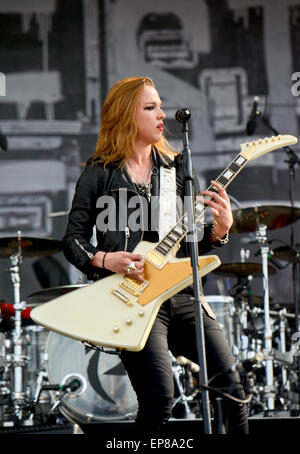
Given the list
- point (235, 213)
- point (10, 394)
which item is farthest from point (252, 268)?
point (10, 394)

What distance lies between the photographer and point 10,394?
5129mm

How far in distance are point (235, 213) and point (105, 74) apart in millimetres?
2412

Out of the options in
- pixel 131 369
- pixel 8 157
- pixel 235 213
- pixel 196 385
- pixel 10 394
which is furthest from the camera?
pixel 8 157

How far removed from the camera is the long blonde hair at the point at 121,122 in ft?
9.81

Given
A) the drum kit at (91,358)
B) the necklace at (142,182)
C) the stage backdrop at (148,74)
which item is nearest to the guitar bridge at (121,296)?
the necklace at (142,182)

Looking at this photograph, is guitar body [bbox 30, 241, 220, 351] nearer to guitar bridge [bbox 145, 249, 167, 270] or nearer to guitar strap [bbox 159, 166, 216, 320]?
guitar bridge [bbox 145, 249, 167, 270]

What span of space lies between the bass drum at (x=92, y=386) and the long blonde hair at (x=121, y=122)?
2427 mm

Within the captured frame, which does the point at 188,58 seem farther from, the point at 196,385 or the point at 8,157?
the point at 196,385

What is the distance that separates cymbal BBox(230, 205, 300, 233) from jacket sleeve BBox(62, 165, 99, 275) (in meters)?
2.66

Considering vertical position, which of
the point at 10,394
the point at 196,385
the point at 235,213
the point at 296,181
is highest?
the point at 296,181

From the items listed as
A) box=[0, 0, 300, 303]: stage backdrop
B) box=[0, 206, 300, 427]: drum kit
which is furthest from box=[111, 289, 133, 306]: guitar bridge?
box=[0, 0, 300, 303]: stage backdrop

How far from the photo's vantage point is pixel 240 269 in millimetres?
5742

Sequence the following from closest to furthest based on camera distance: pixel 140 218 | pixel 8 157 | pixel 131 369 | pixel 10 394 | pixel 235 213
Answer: pixel 131 369
pixel 140 218
pixel 10 394
pixel 235 213
pixel 8 157

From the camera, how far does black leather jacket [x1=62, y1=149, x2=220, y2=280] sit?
284cm
